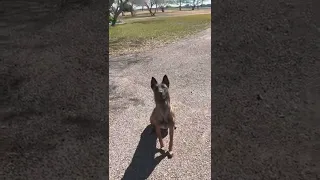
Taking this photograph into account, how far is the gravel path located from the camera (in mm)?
6414

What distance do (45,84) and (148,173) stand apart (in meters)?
4.92

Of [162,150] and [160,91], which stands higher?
[160,91]

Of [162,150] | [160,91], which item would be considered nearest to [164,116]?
[160,91]

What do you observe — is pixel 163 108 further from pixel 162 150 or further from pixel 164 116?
pixel 162 150

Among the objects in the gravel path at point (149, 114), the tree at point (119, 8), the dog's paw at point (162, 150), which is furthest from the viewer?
the tree at point (119, 8)

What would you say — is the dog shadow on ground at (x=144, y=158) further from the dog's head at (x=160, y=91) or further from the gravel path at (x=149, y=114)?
the dog's head at (x=160, y=91)

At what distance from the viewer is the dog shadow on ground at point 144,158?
623cm

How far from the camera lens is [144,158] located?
674 centimetres

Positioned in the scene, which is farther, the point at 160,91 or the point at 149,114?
the point at 149,114
